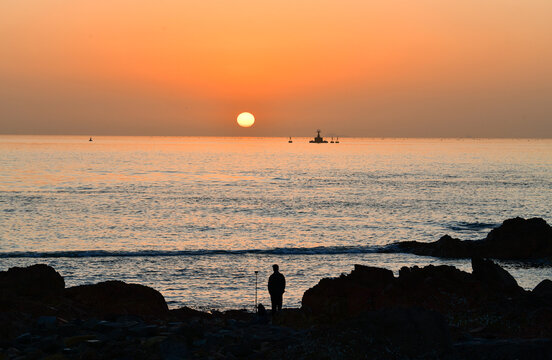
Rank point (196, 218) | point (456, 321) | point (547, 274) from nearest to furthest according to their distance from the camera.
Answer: point (456, 321)
point (547, 274)
point (196, 218)

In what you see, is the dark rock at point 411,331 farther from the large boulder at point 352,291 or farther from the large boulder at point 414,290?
the large boulder at point 352,291

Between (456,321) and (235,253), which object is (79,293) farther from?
(235,253)

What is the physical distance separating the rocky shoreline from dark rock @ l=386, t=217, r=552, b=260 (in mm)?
16272

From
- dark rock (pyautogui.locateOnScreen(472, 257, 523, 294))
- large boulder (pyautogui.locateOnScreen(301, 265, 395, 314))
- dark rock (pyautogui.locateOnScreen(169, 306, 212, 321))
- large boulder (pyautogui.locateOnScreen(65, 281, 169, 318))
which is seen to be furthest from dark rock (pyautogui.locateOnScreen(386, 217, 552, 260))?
large boulder (pyautogui.locateOnScreen(65, 281, 169, 318))

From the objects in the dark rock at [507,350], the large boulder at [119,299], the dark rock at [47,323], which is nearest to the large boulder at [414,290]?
the large boulder at [119,299]

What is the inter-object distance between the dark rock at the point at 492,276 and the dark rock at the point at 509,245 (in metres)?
15.4

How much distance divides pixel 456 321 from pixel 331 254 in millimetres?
→ 22021

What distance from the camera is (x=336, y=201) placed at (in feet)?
243

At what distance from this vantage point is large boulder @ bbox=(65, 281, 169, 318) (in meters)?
18.2

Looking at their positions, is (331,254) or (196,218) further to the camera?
(196,218)

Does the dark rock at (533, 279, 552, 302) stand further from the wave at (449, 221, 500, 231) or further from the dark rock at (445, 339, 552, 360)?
the wave at (449, 221, 500, 231)

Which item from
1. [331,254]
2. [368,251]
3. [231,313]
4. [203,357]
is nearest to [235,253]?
[331,254]

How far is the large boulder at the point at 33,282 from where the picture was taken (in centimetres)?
1812

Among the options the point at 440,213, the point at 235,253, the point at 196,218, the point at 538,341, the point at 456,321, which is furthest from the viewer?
the point at 440,213
